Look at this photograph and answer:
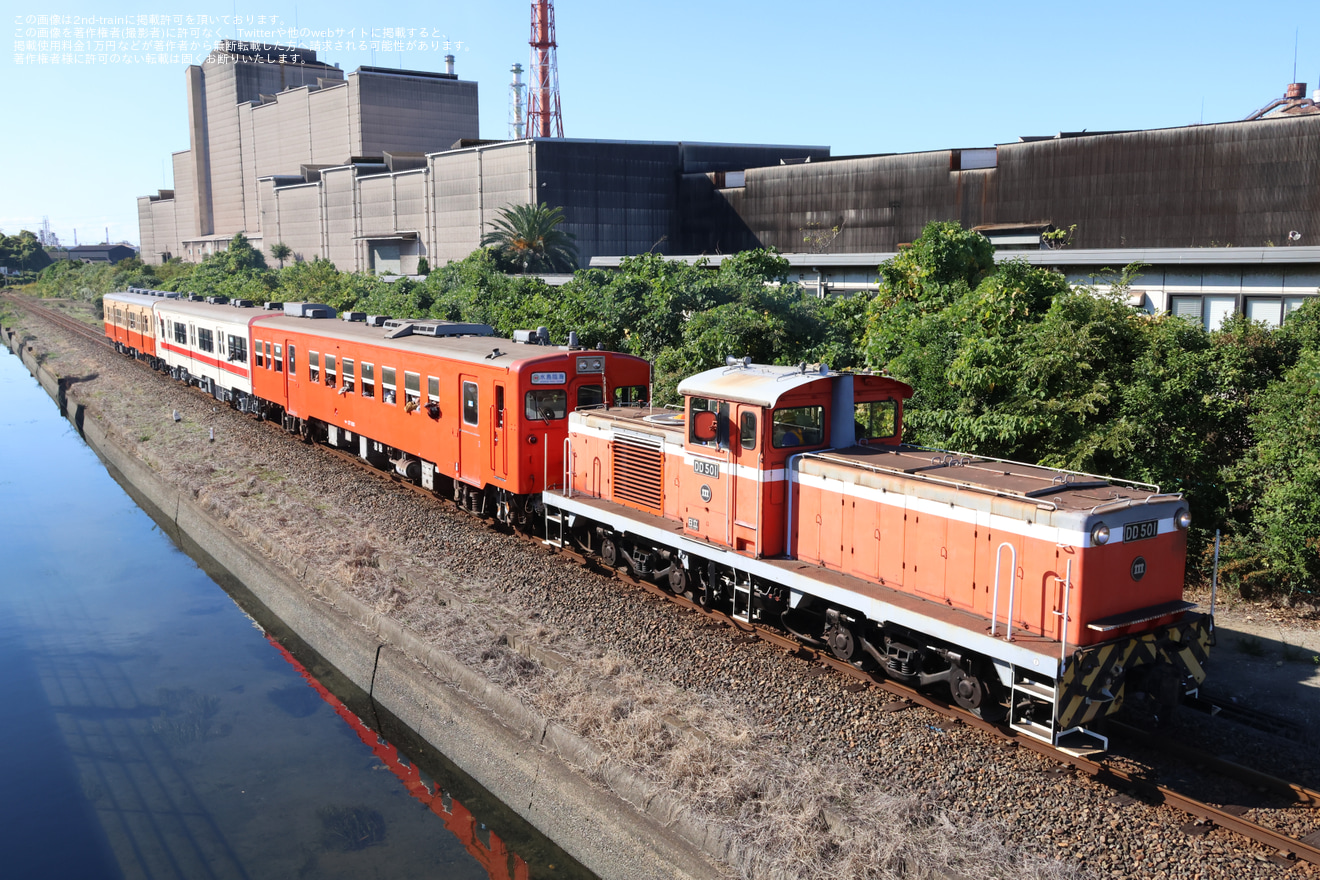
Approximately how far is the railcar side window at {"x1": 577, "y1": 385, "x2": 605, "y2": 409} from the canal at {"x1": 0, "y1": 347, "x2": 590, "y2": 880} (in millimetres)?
5963

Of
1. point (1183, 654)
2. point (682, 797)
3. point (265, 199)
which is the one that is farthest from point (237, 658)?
point (265, 199)

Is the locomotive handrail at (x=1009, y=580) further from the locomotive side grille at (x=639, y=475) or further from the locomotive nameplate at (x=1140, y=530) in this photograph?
the locomotive side grille at (x=639, y=475)

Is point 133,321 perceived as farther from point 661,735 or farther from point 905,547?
point 905,547

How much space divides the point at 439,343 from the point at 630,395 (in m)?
4.52

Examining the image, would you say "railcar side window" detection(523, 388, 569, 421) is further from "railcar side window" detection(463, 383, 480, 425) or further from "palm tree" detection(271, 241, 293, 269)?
"palm tree" detection(271, 241, 293, 269)

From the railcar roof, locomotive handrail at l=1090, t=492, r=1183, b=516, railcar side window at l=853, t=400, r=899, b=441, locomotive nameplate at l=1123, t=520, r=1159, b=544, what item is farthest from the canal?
A: railcar side window at l=853, t=400, r=899, b=441

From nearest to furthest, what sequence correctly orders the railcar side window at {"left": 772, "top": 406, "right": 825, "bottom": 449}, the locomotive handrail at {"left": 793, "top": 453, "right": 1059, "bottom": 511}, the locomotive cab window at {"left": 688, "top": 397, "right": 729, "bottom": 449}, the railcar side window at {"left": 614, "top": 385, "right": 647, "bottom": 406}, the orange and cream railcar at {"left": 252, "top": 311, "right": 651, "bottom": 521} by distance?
the locomotive handrail at {"left": 793, "top": 453, "right": 1059, "bottom": 511} → the railcar side window at {"left": 772, "top": 406, "right": 825, "bottom": 449} → the locomotive cab window at {"left": 688, "top": 397, "right": 729, "bottom": 449} → the orange and cream railcar at {"left": 252, "top": 311, "right": 651, "bottom": 521} → the railcar side window at {"left": 614, "top": 385, "right": 647, "bottom": 406}

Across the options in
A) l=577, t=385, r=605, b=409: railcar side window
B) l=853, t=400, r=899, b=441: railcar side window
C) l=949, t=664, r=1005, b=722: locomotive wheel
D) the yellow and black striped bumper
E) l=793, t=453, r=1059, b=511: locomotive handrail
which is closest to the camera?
the yellow and black striped bumper

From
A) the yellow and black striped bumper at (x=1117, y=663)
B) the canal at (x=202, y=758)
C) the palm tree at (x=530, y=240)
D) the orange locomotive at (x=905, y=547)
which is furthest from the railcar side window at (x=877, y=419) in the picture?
the palm tree at (x=530, y=240)

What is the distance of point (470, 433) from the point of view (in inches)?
682

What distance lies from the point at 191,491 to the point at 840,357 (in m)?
14.2

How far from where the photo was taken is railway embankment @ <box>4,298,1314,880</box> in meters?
7.48

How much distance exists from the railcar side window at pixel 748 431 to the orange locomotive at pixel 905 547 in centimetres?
2

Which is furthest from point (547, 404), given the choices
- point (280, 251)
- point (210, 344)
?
point (280, 251)
